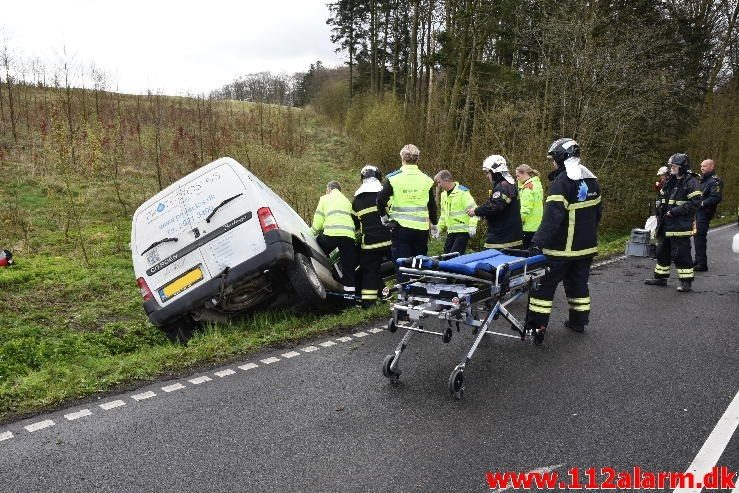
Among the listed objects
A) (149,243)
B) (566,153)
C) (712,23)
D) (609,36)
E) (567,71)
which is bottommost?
(149,243)

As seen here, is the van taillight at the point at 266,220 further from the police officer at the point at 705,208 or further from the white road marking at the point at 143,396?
the police officer at the point at 705,208

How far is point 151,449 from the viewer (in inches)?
138

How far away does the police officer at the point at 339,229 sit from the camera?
703 centimetres

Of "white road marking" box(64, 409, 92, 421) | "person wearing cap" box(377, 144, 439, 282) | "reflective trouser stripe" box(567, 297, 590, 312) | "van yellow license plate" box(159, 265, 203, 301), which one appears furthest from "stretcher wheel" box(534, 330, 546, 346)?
"white road marking" box(64, 409, 92, 421)

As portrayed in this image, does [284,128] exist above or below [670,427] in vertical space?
above

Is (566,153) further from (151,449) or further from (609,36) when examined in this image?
(609,36)

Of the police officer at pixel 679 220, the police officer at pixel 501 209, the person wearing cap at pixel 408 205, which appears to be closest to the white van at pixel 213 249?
the person wearing cap at pixel 408 205

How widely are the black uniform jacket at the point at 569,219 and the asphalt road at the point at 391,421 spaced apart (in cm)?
92

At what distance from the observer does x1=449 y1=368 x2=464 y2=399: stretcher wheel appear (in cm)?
416

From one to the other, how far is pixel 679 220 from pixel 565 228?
3520 mm

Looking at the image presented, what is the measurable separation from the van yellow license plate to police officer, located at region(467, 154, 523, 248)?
3.21 meters

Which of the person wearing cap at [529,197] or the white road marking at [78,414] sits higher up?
the person wearing cap at [529,197]

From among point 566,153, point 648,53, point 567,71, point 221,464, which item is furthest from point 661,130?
point 221,464

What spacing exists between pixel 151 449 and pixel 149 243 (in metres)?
3.09
